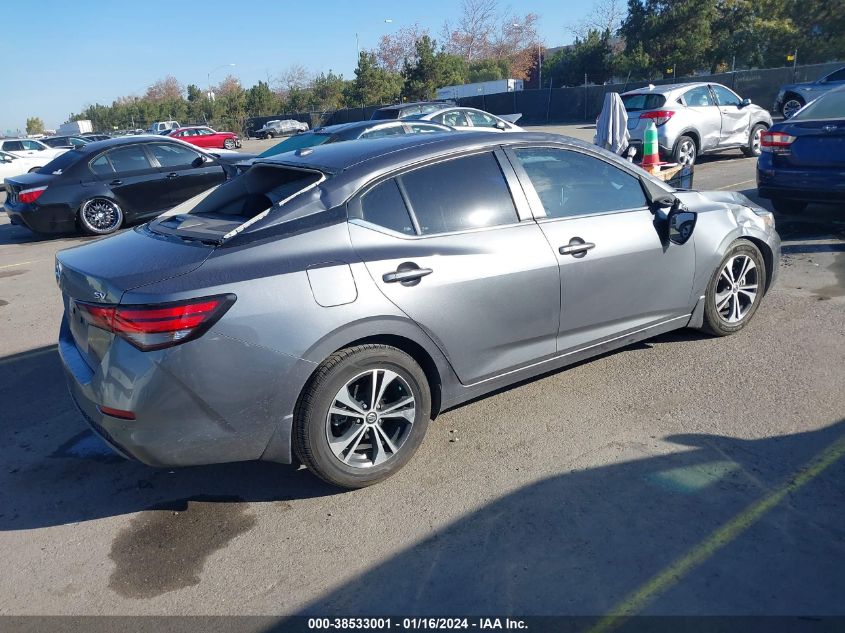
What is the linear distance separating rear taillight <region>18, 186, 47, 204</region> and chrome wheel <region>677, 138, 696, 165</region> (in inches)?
459

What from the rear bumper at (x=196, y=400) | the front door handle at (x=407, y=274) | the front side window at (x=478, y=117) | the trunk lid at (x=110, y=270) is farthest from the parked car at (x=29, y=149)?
the front door handle at (x=407, y=274)

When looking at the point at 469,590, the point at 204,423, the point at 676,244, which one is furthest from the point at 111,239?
the point at 676,244

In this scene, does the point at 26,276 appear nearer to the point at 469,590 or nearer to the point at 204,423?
the point at 204,423

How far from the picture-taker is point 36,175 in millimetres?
11562

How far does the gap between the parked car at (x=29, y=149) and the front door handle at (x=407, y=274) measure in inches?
984

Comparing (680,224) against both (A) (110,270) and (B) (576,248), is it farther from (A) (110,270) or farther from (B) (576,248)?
(A) (110,270)

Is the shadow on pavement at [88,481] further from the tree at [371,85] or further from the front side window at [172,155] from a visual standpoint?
the tree at [371,85]

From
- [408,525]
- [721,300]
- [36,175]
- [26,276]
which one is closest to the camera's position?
[408,525]

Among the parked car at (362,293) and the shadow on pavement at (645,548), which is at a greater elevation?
the parked car at (362,293)

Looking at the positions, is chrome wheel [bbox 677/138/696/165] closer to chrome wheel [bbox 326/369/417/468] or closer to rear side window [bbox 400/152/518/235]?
rear side window [bbox 400/152/518/235]

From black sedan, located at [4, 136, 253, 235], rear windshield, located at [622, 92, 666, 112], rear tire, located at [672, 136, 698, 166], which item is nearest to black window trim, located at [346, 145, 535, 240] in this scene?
black sedan, located at [4, 136, 253, 235]

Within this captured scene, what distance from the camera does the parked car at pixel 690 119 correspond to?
13094 millimetres

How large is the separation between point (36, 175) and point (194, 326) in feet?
34.8

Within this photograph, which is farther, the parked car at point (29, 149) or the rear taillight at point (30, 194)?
the parked car at point (29, 149)
